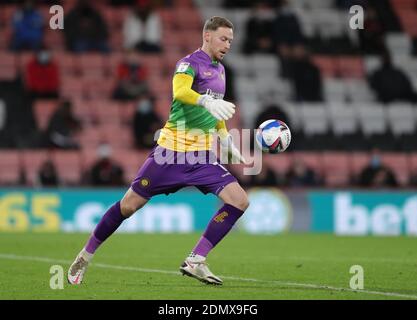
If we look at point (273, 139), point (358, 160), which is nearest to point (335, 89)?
point (358, 160)

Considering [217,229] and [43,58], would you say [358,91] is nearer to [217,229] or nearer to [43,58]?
[43,58]

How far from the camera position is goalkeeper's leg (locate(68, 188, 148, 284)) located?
9367mm

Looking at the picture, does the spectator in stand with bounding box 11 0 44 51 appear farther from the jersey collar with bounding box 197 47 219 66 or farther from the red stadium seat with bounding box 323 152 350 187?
the jersey collar with bounding box 197 47 219 66

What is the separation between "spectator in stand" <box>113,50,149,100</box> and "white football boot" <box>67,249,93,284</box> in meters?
11.5

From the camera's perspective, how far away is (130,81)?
20.8 m

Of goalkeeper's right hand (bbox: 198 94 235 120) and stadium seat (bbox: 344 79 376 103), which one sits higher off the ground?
stadium seat (bbox: 344 79 376 103)

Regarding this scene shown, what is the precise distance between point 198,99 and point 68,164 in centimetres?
1093

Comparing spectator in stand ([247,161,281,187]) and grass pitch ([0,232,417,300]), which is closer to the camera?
grass pitch ([0,232,417,300])

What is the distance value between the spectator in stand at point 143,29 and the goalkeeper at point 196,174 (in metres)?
12.4

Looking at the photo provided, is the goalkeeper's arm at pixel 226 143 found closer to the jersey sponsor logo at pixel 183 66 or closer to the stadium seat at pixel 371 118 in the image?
the jersey sponsor logo at pixel 183 66

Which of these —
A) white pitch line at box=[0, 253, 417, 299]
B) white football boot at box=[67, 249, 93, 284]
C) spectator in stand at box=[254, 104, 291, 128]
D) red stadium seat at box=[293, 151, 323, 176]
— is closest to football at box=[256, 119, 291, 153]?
white pitch line at box=[0, 253, 417, 299]

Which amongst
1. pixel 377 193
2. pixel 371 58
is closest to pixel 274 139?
pixel 377 193

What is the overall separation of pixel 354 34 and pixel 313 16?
1077 millimetres

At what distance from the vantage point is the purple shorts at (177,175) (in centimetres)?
939
